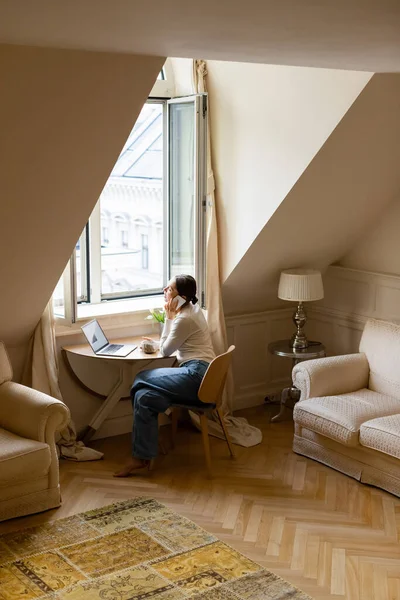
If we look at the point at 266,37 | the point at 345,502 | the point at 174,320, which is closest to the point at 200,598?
the point at 345,502

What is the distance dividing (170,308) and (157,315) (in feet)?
1.15

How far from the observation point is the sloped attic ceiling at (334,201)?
4527 mm

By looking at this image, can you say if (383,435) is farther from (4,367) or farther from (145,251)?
(145,251)

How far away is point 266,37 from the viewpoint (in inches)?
118

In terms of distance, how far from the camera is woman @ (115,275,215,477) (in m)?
4.88

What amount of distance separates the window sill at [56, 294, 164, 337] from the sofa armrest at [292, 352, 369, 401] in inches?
44.0

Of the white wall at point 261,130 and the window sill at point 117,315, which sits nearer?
the white wall at point 261,130

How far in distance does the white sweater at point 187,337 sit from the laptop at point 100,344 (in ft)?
0.81

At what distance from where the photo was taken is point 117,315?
218 inches

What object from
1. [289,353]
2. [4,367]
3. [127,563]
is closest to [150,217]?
[289,353]

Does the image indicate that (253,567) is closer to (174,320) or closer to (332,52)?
(174,320)

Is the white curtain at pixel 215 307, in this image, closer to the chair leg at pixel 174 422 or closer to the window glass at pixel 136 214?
the chair leg at pixel 174 422

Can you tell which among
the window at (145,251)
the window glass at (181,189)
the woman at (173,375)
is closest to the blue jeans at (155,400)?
the woman at (173,375)

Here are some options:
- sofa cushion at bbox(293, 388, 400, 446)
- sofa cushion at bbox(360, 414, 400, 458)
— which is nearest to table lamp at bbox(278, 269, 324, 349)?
sofa cushion at bbox(293, 388, 400, 446)
